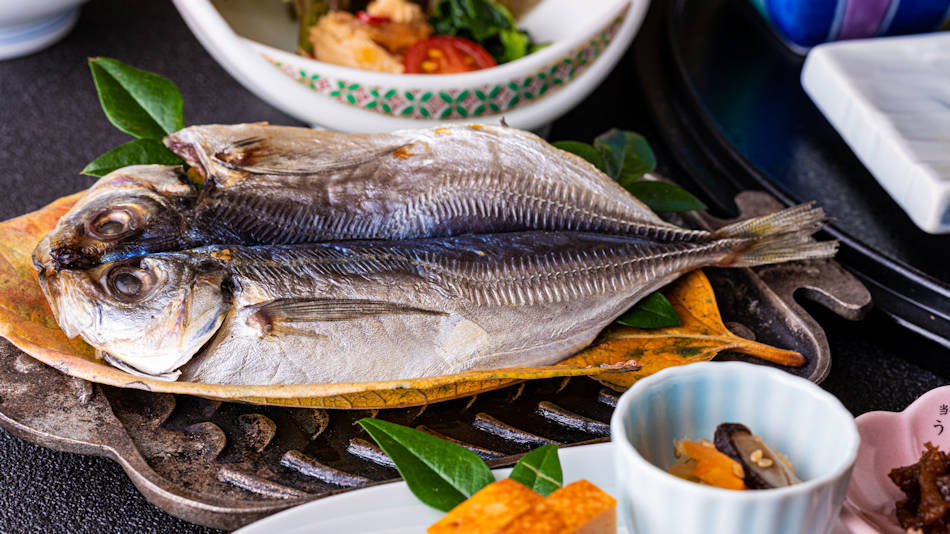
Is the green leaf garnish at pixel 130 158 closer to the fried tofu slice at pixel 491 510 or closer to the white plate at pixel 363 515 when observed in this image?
the white plate at pixel 363 515

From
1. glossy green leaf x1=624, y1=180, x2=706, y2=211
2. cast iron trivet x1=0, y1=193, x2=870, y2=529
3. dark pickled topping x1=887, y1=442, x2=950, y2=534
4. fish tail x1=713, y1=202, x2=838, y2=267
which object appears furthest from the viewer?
glossy green leaf x1=624, y1=180, x2=706, y2=211

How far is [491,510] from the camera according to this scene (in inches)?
26.8

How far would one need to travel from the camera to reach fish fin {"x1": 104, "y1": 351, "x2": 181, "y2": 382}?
0.91m

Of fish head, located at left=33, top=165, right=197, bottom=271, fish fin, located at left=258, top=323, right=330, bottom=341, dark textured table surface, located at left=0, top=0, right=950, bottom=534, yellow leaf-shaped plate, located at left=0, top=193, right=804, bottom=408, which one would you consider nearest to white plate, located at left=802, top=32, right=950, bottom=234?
dark textured table surface, located at left=0, top=0, right=950, bottom=534

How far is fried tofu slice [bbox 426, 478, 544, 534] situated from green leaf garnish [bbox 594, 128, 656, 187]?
634 mm

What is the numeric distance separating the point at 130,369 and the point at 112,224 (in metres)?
0.17

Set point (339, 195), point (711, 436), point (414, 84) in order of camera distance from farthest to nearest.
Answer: point (414, 84)
point (339, 195)
point (711, 436)

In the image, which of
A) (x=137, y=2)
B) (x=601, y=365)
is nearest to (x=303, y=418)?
(x=601, y=365)

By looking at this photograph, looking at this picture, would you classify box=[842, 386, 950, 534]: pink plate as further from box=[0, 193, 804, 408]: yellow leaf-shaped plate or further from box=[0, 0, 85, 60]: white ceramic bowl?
box=[0, 0, 85, 60]: white ceramic bowl

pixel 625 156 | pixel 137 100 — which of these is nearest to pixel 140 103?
pixel 137 100

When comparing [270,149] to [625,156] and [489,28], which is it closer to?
[625,156]

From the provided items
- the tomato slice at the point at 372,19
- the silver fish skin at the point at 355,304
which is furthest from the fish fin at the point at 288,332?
the tomato slice at the point at 372,19

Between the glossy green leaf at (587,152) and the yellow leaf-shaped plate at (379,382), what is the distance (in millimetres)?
220

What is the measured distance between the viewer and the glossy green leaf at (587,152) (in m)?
1.21
